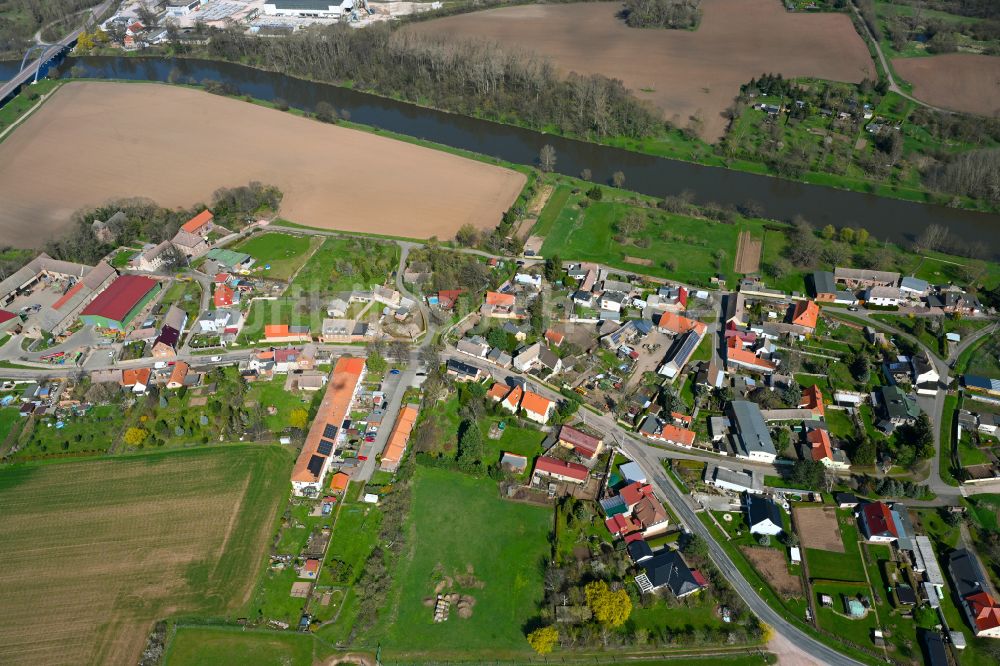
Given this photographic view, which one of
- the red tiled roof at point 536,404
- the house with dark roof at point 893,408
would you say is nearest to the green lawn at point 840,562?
the house with dark roof at point 893,408

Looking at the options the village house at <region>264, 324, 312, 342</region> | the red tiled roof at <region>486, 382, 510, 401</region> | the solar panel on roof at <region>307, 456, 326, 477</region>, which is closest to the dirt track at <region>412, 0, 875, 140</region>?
the red tiled roof at <region>486, 382, 510, 401</region>

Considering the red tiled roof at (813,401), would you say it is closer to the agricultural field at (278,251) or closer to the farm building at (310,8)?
the agricultural field at (278,251)

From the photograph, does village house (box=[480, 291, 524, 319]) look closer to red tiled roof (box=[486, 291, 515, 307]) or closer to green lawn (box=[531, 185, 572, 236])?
red tiled roof (box=[486, 291, 515, 307])

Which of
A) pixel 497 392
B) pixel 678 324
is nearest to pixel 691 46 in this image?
pixel 678 324

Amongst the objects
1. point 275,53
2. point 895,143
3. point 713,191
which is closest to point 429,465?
point 713,191

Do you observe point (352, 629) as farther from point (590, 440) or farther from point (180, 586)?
point (590, 440)

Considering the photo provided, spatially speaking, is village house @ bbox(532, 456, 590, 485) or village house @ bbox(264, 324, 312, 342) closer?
village house @ bbox(532, 456, 590, 485)

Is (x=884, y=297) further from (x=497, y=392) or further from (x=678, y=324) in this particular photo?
(x=497, y=392)
